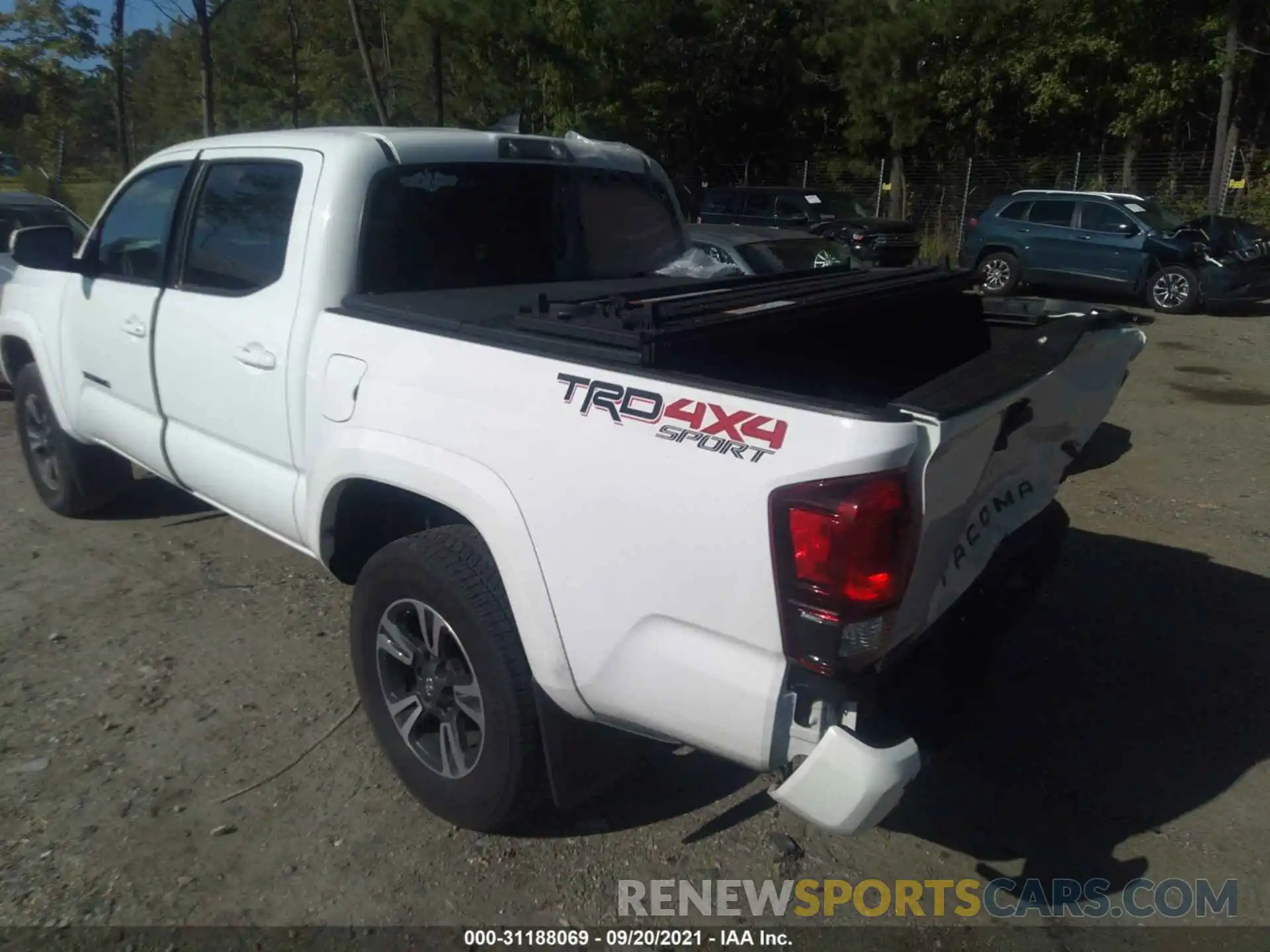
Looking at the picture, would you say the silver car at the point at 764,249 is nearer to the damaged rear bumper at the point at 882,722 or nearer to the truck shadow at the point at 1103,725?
the truck shadow at the point at 1103,725

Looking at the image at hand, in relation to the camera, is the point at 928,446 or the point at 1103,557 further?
the point at 1103,557

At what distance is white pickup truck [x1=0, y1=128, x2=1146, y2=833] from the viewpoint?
2.21 m

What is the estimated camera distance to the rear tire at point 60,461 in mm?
5320

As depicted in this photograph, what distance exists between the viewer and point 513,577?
2646 millimetres

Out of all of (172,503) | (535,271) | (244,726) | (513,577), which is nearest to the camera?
(513,577)

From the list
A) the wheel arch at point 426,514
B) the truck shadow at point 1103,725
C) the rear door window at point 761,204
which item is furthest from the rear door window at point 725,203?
the wheel arch at point 426,514

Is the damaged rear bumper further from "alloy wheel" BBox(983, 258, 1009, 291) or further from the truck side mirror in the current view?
"alloy wheel" BBox(983, 258, 1009, 291)

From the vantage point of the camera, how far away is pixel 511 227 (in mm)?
3945

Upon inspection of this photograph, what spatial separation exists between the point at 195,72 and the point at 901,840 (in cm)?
3563

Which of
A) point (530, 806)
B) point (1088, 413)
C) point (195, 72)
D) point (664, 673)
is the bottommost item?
point (530, 806)

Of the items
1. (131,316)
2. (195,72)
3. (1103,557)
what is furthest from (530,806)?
(195,72)

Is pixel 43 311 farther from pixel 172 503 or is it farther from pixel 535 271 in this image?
pixel 535 271

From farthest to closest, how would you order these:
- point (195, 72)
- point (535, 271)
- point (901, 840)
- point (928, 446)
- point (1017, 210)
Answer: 1. point (195, 72)
2. point (1017, 210)
3. point (535, 271)
4. point (901, 840)
5. point (928, 446)

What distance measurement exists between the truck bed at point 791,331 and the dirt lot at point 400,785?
1302mm
